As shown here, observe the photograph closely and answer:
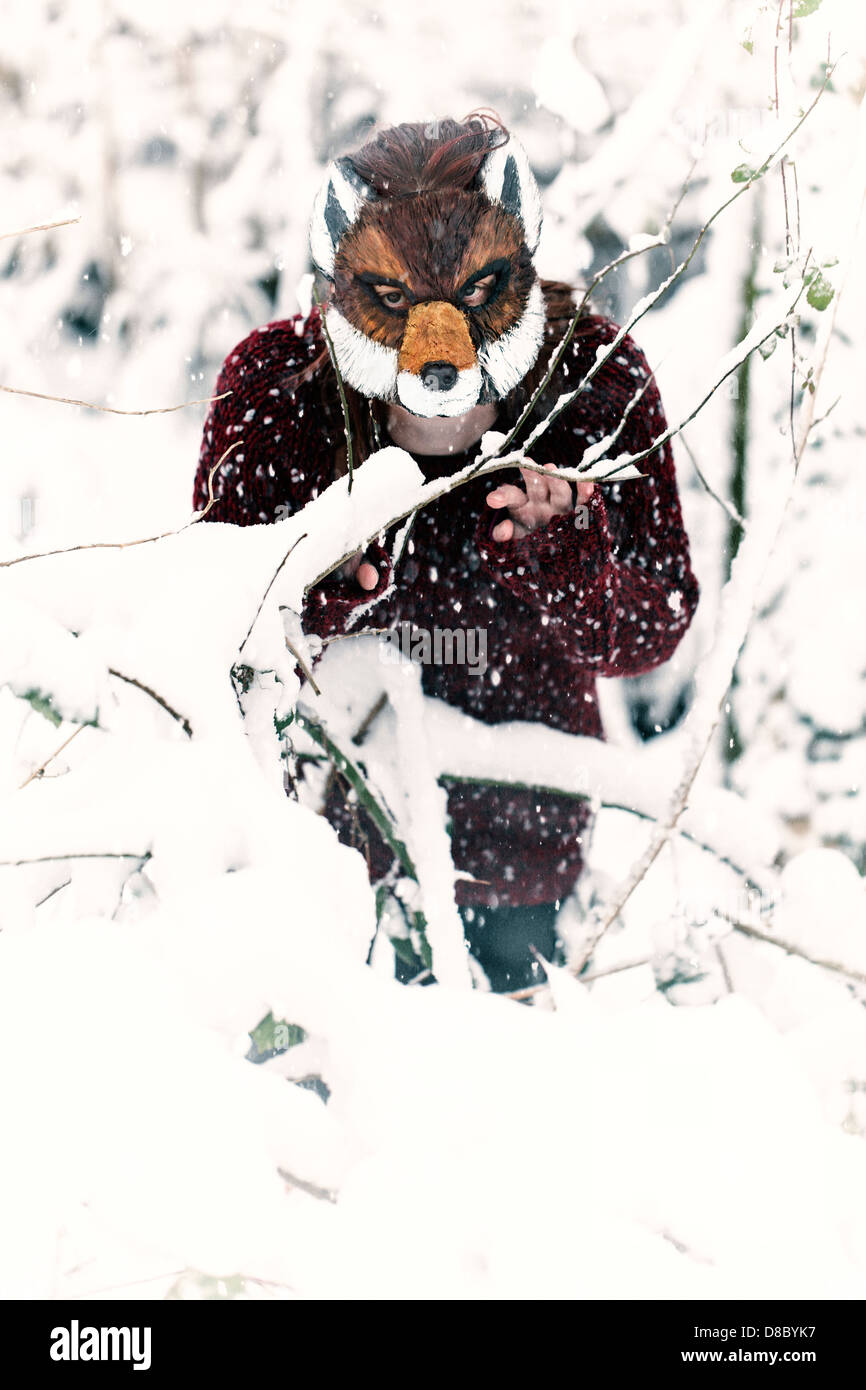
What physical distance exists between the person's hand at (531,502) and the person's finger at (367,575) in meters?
0.10

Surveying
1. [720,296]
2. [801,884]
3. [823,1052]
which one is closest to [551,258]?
[720,296]

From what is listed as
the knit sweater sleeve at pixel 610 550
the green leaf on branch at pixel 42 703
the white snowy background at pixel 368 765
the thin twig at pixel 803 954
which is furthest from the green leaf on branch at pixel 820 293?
the green leaf on branch at pixel 42 703

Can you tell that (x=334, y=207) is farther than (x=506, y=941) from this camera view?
No

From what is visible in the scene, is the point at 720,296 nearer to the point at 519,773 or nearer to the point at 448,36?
the point at 448,36

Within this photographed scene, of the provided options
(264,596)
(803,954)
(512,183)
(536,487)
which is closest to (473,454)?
(536,487)

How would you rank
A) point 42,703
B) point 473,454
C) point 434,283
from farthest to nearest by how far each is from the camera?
point 473,454, point 434,283, point 42,703

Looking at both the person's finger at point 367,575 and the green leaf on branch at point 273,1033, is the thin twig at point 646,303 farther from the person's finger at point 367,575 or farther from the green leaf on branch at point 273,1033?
the green leaf on branch at point 273,1033

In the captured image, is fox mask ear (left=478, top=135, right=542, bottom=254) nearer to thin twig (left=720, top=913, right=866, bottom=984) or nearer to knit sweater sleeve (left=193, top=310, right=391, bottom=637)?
knit sweater sleeve (left=193, top=310, right=391, bottom=637)

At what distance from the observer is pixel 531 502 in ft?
2.63

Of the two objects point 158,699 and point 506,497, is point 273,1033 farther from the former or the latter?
point 506,497

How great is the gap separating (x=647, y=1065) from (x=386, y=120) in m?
1.54

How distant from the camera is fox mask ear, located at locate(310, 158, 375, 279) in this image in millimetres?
782

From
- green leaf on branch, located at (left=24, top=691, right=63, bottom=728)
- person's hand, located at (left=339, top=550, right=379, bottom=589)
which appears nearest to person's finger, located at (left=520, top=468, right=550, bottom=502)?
person's hand, located at (left=339, top=550, right=379, bottom=589)

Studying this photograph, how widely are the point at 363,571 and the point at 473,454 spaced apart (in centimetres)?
17
